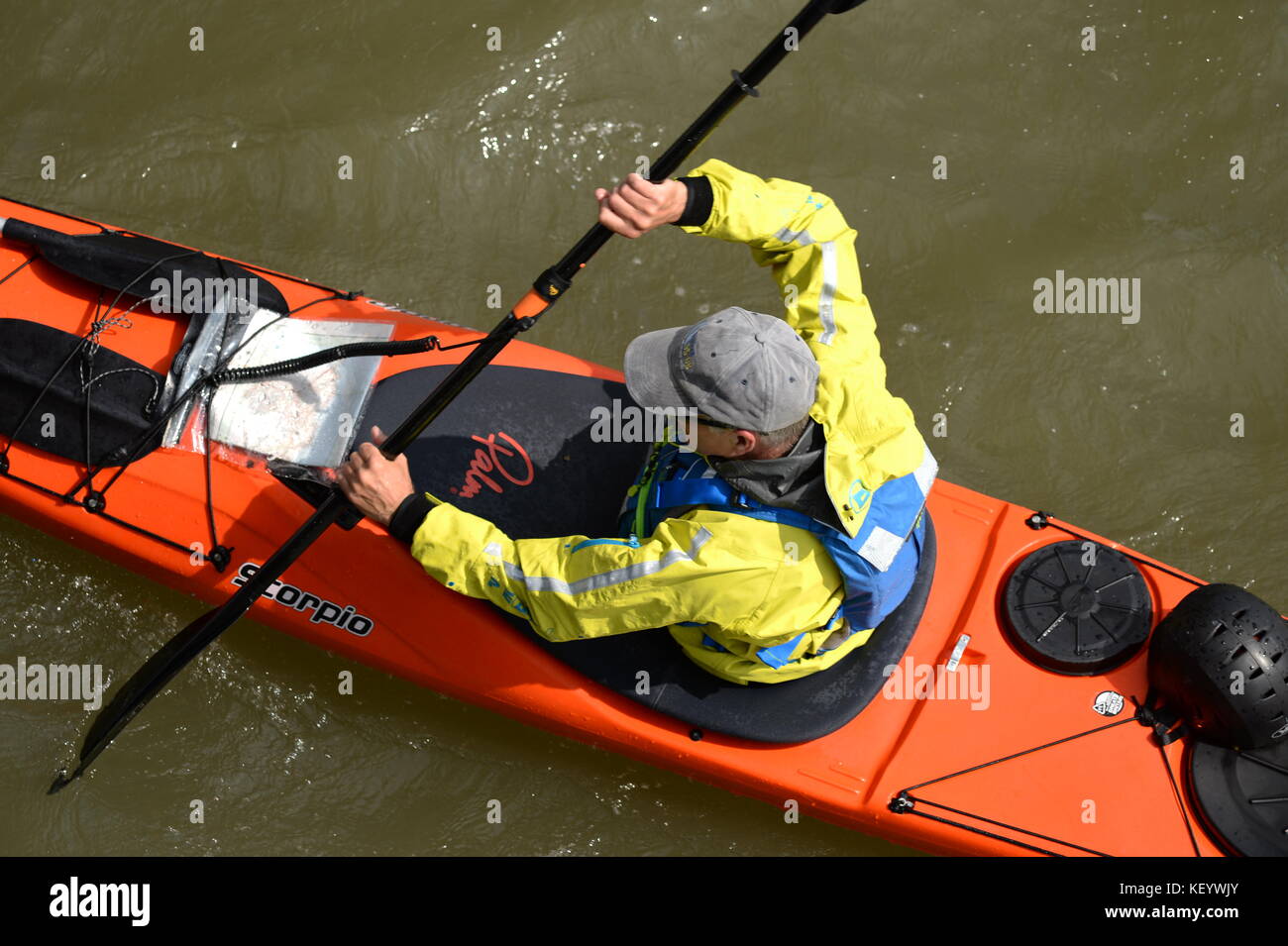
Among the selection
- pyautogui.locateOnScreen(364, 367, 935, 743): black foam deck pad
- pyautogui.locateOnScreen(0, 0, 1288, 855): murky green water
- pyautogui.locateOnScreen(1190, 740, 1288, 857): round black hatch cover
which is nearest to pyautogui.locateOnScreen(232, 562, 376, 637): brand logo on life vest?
pyautogui.locateOnScreen(364, 367, 935, 743): black foam deck pad

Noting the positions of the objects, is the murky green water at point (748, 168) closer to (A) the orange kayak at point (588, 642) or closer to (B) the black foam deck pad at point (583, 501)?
(A) the orange kayak at point (588, 642)

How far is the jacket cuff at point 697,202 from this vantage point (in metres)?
3.02

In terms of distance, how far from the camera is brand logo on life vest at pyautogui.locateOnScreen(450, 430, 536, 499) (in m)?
3.54

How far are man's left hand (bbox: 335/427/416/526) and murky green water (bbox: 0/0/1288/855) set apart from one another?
153 centimetres

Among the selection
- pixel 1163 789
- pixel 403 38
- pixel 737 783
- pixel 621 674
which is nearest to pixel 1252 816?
pixel 1163 789

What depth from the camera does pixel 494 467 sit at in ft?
11.7

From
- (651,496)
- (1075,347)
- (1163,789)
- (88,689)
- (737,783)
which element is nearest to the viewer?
(651,496)

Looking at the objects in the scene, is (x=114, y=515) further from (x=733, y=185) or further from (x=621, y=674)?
(x=733, y=185)

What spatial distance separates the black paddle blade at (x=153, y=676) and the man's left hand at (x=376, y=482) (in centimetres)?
70

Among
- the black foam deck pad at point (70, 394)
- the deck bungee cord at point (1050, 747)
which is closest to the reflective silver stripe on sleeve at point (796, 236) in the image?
the deck bungee cord at point (1050, 747)

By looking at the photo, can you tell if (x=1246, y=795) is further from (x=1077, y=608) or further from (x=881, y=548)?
(x=881, y=548)

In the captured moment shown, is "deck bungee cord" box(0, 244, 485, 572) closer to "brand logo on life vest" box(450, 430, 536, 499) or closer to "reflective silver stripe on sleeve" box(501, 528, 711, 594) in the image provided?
"brand logo on life vest" box(450, 430, 536, 499)

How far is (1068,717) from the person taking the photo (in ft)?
11.2

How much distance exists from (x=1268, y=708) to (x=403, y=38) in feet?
14.4
